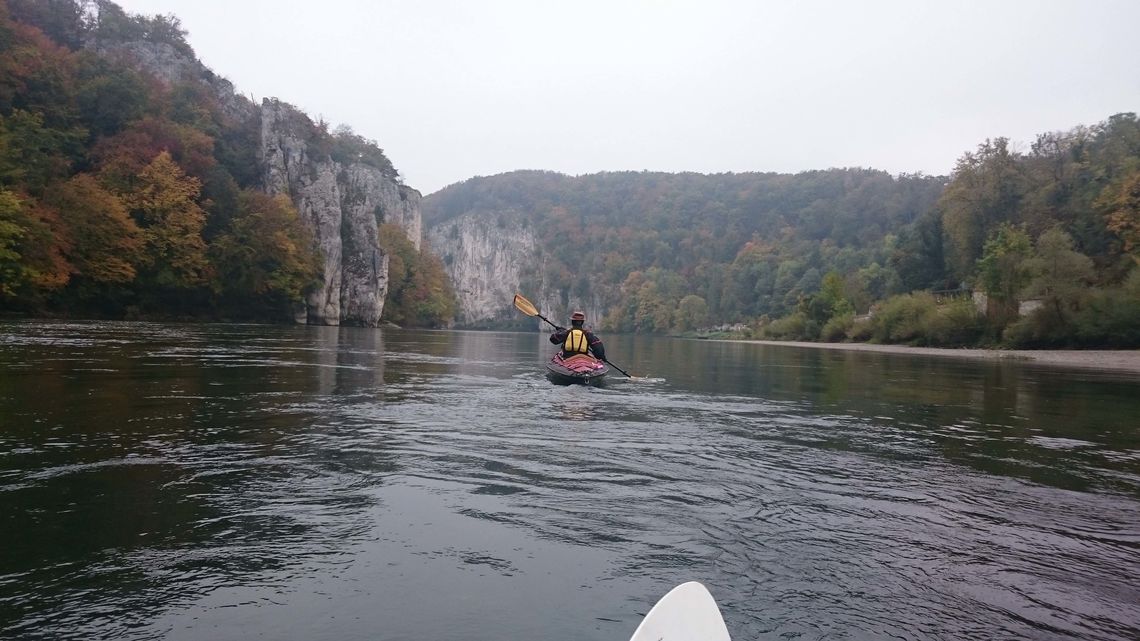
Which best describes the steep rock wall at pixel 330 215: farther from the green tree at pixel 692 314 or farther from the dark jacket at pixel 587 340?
the green tree at pixel 692 314

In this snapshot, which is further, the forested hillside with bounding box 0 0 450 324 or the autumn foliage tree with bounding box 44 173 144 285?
the autumn foliage tree with bounding box 44 173 144 285

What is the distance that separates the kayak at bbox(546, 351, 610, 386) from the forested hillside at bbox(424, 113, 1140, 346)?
27.4 m

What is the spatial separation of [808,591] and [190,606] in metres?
3.10

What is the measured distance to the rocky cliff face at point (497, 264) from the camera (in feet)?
509

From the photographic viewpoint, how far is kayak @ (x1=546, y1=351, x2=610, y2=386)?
1380 centimetres

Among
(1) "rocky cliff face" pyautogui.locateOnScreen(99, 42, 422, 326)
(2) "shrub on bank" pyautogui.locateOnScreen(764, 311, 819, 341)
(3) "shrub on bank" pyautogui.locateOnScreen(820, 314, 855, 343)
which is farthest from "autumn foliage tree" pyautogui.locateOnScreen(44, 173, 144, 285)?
(2) "shrub on bank" pyautogui.locateOnScreen(764, 311, 819, 341)

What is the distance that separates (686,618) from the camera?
265cm

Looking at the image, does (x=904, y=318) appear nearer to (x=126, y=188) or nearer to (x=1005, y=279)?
(x=1005, y=279)

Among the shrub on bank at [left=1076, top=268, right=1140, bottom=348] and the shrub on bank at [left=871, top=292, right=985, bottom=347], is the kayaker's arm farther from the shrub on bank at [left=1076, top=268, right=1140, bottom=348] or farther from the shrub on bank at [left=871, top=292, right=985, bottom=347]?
the shrub on bank at [left=871, top=292, right=985, bottom=347]

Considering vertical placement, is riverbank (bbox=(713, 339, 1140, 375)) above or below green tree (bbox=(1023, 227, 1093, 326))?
below

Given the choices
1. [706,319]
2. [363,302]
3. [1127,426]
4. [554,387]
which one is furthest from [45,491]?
[706,319]

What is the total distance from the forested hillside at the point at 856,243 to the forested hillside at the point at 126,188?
4641cm

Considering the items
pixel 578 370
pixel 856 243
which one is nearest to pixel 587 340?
pixel 578 370

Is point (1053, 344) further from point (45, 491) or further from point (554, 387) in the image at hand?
point (45, 491)
